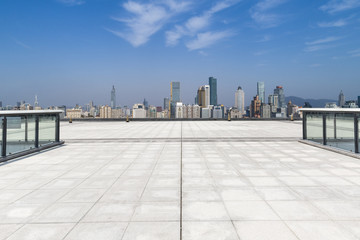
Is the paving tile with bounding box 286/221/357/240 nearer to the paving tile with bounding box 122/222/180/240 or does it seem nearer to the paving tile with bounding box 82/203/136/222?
the paving tile with bounding box 122/222/180/240

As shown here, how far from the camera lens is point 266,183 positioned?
233 inches

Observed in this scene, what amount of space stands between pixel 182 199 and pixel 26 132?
886 cm

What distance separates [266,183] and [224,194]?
1478mm

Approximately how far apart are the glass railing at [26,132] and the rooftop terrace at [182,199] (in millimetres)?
1201

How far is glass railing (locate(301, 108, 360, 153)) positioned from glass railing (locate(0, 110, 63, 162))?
551 inches

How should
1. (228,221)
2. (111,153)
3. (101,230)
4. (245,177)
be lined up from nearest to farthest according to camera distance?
(101,230)
(228,221)
(245,177)
(111,153)

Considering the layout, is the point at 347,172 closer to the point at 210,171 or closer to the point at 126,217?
the point at 210,171

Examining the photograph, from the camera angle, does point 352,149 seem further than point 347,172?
Yes

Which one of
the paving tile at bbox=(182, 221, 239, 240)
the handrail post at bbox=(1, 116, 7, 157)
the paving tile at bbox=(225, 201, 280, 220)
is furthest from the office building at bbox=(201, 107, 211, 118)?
the paving tile at bbox=(182, 221, 239, 240)

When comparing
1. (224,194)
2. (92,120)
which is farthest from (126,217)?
(92,120)

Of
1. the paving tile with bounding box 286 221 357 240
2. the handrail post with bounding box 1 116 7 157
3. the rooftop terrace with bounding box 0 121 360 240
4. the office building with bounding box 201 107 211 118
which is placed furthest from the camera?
the office building with bounding box 201 107 211 118

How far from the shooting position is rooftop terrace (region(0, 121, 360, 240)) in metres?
3.65

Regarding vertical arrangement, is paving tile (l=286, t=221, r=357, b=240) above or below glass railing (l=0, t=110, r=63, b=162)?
below

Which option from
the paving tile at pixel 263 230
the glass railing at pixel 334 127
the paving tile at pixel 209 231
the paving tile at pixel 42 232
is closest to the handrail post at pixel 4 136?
the paving tile at pixel 42 232
